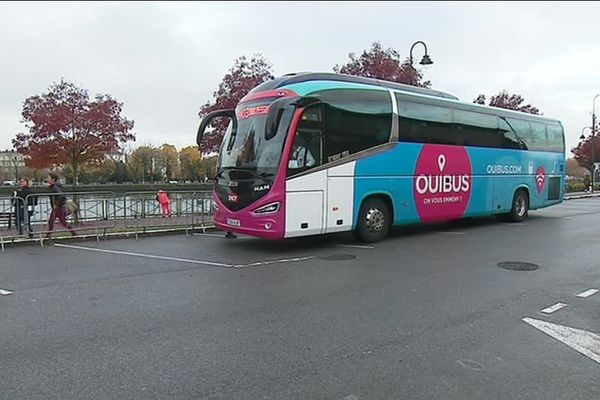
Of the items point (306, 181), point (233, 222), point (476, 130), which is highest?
point (476, 130)

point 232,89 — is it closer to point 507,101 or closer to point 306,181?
point 306,181

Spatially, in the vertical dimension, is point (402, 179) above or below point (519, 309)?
above

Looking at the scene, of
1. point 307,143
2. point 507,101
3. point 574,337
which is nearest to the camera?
point 574,337

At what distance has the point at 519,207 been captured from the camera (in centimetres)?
1800

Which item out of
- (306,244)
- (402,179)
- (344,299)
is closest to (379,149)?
(402,179)

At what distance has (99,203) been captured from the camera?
18.6m

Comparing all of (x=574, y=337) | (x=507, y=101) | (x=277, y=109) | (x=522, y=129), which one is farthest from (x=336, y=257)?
(x=507, y=101)

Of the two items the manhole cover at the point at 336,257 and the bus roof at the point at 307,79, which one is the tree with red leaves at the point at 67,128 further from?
the manhole cover at the point at 336,257

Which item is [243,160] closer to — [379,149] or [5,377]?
[379,149]

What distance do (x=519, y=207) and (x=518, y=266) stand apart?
377 inches

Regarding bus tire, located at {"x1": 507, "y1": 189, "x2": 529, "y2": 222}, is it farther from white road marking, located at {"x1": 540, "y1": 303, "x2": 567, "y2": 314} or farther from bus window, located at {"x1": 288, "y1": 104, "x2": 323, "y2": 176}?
white road marking, located at {"x1": 540, "y1": 303, "x2": 567, "y2": 314}

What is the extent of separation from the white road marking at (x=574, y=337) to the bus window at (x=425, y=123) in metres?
7.90

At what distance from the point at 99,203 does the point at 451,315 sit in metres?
15.7

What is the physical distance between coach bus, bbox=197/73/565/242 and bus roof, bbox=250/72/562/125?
39 millimetres
